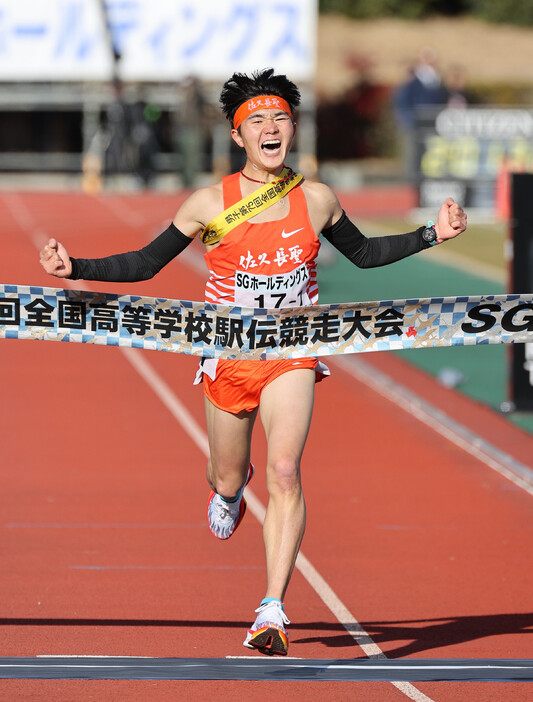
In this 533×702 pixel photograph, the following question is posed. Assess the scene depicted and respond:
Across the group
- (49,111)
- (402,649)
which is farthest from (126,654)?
(49,111)

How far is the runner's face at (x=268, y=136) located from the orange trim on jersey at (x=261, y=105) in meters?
0.02

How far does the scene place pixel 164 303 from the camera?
6543mm

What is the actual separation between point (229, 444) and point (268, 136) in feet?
4.34

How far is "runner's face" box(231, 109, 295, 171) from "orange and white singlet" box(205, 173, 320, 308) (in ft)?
0.50

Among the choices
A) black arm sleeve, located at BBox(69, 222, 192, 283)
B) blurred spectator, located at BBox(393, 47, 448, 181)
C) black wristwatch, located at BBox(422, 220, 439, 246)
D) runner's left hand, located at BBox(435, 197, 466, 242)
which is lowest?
blurred spectator, located at BBox(393, 47, 448, 181)

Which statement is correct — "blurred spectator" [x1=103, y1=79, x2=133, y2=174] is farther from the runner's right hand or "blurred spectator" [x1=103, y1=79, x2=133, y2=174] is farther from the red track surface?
the runner's right hand

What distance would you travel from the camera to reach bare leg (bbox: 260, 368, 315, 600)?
234 inches

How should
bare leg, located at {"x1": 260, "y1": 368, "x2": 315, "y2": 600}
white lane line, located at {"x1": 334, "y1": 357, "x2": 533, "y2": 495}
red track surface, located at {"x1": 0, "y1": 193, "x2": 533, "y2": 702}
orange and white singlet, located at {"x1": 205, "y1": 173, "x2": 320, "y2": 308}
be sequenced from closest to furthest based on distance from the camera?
bare leg, located at {"x1": 260, "y1": 368, "x2": 315, "y2": 600}
orange and white singlet, located at {"x1": 205, "y1": 173, "x2": 320, "y2": 308}
red track surface, located at {"x1": 0, "y1": 193, "x2": 533, "y2": 702}
white lane line, located at {"x1": 334, "y1": 357, "x2": 533, "y2": 495}

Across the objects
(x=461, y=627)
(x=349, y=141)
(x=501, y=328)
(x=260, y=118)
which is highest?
(x=260, y=118)

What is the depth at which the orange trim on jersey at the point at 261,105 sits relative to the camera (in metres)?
6.20

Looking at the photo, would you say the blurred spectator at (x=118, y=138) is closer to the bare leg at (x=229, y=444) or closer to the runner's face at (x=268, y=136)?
the bare leg at (x=229, y=444)

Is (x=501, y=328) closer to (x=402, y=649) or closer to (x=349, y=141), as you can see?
(x=402, y=649)

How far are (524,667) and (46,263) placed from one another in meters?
2.54

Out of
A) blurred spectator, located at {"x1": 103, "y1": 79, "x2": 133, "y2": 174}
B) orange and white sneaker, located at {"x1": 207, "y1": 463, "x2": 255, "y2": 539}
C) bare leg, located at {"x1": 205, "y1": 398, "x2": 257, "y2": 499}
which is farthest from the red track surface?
blurred spectator, located at {"x1": 103, "y1": 79, "x2": 133, "y2": 174}
